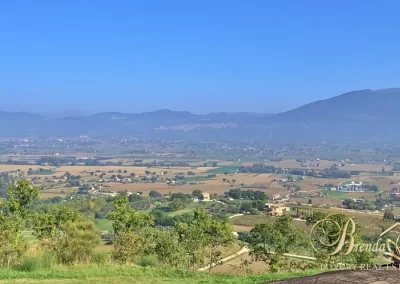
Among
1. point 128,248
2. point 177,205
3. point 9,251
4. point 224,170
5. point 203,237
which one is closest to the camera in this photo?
point 9,251

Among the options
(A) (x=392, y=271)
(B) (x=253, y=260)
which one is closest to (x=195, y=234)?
(B) (x=253, y=260)

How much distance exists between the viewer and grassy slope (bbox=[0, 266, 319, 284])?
279 inches

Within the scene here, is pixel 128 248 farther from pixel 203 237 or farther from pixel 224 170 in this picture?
pixel 224 170

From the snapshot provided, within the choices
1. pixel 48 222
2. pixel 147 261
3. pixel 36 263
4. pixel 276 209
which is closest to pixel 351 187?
pixel 276 209

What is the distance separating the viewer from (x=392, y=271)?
2881 mm

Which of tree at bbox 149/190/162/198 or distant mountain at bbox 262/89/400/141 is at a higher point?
distant mountain at bbox 262/89/400/141

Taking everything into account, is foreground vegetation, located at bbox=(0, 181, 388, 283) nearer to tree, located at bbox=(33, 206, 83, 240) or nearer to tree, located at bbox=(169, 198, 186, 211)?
tree, located at bbox=(33, 206, 83, 240)

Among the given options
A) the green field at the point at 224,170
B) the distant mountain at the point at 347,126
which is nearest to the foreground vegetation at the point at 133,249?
the green field at the point at 224,170

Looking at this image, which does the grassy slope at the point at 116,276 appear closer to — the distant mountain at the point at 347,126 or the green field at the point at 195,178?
the green field at the point at 195,178

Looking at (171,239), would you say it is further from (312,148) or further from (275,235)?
(312,148)

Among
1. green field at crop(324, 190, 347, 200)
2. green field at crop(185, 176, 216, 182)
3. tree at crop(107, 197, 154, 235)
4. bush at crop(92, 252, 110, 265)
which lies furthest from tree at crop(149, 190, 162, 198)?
bush at crop(92, 252, 110, 265)

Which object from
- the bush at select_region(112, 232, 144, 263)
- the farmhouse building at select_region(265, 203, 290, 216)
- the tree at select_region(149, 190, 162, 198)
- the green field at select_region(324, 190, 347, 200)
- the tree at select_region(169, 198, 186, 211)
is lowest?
the green field at select_region(324, 190, 347, 200)

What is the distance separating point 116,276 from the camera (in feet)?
24.2

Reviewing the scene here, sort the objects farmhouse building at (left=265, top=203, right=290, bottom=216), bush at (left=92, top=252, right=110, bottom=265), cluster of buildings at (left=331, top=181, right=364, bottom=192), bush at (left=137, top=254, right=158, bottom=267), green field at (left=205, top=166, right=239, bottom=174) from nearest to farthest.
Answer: bush at (left=92, top=252, right=110, bottom=265), bush at (left=137, top=254, right=158, bottom=267), farmhouse building at (left=265, top=203, right=290, bottom=216), cluster of buildings at (left=331, top=181, right=364, bottom=192), green field at (left=205, top=166, right=239, bottom=174)
